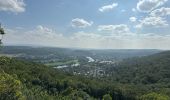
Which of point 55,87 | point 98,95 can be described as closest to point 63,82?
point 55,87

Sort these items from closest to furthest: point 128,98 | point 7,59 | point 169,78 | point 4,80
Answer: point 7,59, point 4,80, point 128,98, point 169,78

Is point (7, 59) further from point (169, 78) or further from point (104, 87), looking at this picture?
point (169, 78)

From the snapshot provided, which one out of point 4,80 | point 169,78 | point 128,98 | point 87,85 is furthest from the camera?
point 169,78

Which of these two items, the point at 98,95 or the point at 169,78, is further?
the point at 169,78

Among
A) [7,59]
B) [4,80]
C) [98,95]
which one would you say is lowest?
[98,95]

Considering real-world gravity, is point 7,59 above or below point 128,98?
above

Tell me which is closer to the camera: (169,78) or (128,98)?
(128,98)

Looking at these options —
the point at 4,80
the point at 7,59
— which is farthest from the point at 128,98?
the point at 7,59

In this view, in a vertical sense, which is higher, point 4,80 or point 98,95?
point 4,80

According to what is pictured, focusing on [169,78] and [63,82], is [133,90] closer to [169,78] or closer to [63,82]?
→ [63,82]
